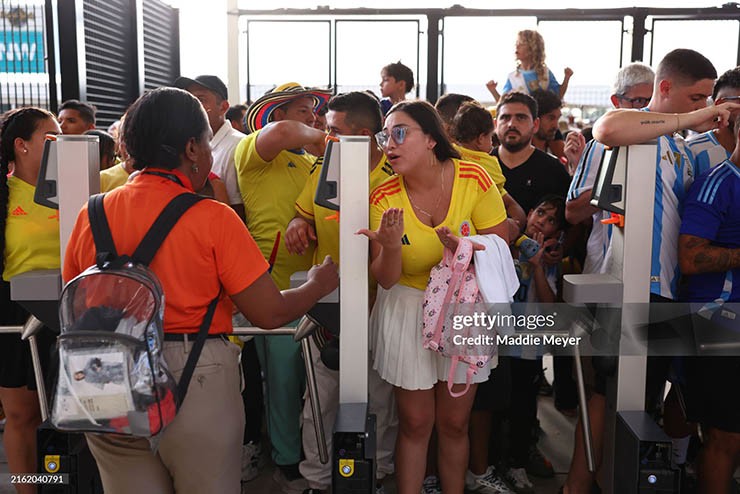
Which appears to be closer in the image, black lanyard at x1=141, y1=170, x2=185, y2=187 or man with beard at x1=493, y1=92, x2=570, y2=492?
black lanyard at x1=141, y1=170, x2=185, y2=187

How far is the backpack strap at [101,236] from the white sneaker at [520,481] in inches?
82.2

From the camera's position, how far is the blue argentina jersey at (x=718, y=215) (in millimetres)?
2232

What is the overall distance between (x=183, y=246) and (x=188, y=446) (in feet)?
1.47

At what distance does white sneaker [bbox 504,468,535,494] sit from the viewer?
2939 millimetres

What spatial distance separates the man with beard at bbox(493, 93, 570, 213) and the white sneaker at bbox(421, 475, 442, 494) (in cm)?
120

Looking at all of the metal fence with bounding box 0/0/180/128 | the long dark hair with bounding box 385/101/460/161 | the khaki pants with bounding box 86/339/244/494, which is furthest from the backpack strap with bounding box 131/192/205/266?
the metal fence with bounding box 0/0/180/128

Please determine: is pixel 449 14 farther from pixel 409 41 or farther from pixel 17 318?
pixel 17 318

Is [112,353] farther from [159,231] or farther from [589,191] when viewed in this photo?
[589,191]

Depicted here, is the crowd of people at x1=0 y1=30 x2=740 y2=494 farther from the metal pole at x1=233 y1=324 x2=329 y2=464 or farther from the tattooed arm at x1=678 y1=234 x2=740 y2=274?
the metal pole at x1=233 y1=324 x2=329 y2=464

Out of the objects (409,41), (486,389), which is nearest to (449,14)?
(409,41)

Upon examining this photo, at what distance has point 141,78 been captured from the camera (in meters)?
5.66

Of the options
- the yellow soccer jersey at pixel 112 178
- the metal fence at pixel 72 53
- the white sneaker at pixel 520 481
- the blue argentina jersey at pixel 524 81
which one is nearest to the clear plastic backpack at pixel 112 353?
the yellow soccer jersey at pixel 112 178

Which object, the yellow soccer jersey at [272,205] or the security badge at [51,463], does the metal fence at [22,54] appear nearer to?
the yellow soccer jersey at [272,205]

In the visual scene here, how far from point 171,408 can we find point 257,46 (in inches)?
202
